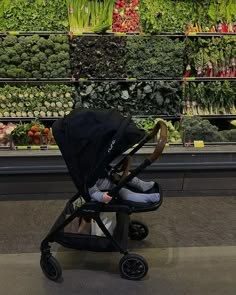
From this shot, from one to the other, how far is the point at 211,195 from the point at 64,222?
2.20 metres

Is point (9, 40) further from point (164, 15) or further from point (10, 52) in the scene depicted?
point (164, 15)

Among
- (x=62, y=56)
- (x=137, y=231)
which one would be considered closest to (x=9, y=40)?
(x=62, y=56)

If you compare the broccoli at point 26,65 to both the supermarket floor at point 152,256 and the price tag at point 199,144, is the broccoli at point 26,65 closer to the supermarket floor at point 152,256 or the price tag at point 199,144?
the supermarket floor at point 152,256

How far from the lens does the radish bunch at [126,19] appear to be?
4953 millimetres

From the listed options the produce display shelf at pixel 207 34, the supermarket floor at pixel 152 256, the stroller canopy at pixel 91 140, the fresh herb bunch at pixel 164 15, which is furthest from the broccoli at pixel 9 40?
the stroller canopy at pixel 91 140

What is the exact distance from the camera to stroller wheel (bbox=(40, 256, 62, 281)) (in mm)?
2963

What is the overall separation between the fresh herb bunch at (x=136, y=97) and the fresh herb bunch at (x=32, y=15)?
0.79 meters

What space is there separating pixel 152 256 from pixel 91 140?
1.13m

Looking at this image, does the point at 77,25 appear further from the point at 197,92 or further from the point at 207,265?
the point at 207,265

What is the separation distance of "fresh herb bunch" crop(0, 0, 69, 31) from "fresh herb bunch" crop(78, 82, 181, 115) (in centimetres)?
79

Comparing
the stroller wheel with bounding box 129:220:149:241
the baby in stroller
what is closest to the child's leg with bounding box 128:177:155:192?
the baby in stroller

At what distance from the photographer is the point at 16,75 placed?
487 cm

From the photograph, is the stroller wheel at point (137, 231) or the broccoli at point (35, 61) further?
the broccoli at point (35, 61)

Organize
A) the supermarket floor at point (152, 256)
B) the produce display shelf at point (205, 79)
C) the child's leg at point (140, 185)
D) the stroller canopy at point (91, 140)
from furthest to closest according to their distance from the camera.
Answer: the produce display shelf at point (205, 79), the child's leg at point (140, 185), the supermarket floor at point (152, 256), the stroller canopy at point (91, 140)
